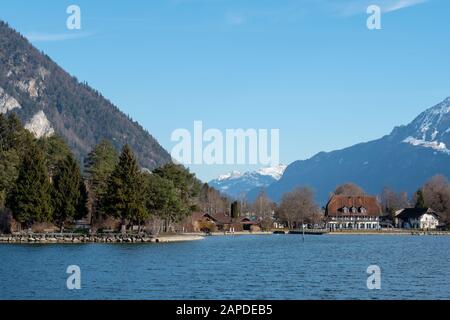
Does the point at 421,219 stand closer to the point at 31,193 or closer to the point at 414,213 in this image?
the point at 414,213

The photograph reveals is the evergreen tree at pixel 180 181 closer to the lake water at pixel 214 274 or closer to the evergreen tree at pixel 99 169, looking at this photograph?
the evergreen tree at pixel 99 169

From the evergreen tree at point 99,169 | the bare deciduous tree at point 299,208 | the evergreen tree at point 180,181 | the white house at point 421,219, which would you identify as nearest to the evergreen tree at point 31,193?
the evergreen tree at point 99,169

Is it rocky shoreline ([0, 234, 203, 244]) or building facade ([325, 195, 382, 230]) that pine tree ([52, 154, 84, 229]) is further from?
building facade ([325, 195, 382, 230])

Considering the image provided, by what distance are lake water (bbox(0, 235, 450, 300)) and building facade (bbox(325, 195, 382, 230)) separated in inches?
4061

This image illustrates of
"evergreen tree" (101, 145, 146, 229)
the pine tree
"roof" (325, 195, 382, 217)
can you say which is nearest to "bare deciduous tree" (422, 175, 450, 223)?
"roof" (325, 195, 382, 217)

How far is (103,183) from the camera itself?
351ft

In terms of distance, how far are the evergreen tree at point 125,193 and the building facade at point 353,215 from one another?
9178cm

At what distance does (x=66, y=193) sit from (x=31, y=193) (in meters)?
5.87

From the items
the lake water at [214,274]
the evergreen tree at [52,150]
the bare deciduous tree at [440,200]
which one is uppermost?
the evergreen tree at [52,150]

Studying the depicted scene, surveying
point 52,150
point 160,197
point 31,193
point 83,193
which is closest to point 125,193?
point 160,197

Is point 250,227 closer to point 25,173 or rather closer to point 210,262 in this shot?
point 25,173

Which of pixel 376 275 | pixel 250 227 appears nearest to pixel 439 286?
pixel 376 275

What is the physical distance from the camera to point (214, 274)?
173 ft

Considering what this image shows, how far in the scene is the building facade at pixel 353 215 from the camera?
180 m
